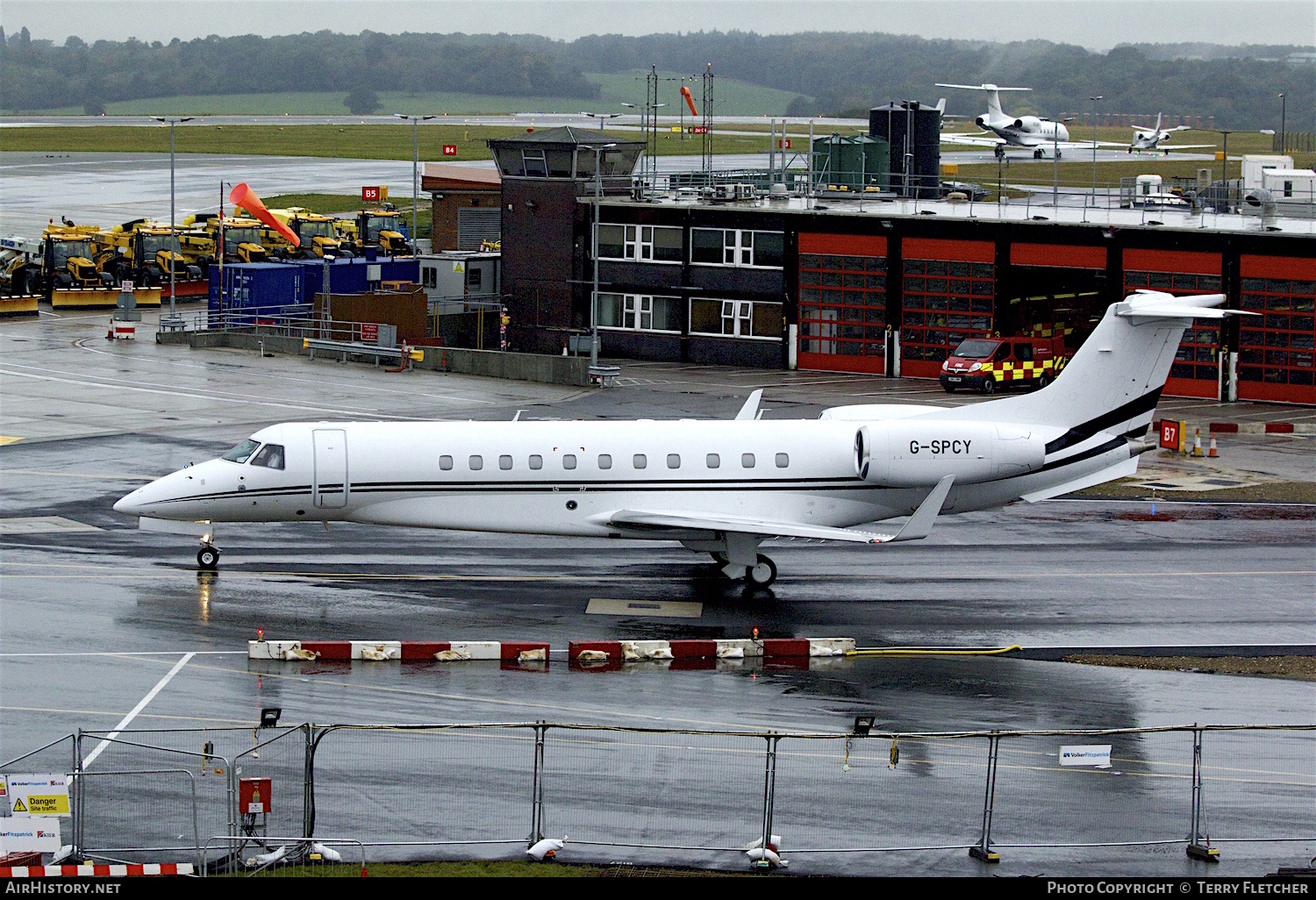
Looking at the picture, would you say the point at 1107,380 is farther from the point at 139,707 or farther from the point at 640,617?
the point at 139,707

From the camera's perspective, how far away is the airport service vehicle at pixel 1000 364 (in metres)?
57.2

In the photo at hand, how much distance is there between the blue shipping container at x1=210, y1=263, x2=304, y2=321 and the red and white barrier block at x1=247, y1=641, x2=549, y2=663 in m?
45.4

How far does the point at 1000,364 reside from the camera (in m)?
57.8

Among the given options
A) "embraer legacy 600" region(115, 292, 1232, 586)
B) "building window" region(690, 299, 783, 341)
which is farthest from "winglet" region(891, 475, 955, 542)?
"building window" region(690, 299, 783, 341)

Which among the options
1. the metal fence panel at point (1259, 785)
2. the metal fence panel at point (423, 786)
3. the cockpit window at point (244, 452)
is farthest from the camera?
the cockpit window at point (244, 452)

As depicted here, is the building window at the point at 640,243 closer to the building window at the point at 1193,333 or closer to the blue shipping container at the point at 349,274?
the blue shipping container at the point at 349,274

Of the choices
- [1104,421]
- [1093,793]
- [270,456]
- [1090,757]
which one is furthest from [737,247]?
[1090,757]

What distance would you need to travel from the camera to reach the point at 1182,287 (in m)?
55.9

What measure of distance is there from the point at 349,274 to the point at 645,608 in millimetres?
46764

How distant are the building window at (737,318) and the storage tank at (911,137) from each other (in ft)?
54.9

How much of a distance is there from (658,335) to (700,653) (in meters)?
41.1

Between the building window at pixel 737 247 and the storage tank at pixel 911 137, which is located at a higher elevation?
the storage tank at pixel 911 137

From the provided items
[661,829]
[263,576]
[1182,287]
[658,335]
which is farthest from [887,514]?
[658,335]

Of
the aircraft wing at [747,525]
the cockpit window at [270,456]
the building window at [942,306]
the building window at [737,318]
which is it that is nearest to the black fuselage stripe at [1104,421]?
the aircraft wing at [747,525]
